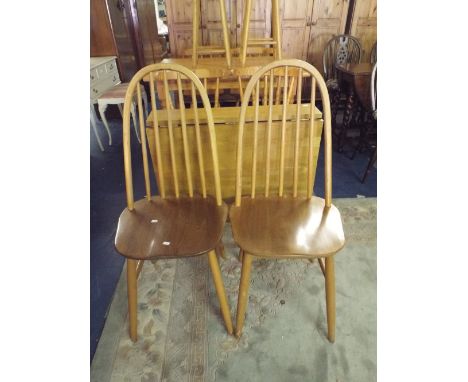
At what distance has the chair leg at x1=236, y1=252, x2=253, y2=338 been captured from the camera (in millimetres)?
1036

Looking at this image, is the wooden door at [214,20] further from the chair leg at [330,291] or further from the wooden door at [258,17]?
the chair leg at [330,291]

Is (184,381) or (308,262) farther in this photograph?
(308,262)

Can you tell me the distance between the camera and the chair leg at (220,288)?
1.04 m

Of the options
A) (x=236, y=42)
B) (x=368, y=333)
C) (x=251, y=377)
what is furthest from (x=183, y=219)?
(x=236, y=42)

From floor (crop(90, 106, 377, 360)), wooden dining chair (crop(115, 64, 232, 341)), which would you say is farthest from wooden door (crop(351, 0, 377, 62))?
wooden dining chair (crop(115, 64, 232, 341))

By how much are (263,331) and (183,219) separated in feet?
1.96

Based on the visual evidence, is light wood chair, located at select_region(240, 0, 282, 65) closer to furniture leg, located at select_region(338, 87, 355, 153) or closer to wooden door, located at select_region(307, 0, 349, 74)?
furniture leg, located at select_region(338, 87, 355, 153)

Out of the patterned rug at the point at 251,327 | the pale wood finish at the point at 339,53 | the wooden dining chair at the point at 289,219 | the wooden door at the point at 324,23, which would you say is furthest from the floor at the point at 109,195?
the wooden door at the point at 324,23

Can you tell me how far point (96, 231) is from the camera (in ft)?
5.94

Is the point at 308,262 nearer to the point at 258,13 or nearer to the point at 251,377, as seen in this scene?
the point at 251,377

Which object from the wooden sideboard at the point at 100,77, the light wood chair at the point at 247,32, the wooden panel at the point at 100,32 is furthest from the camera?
the wooden panel at the point at 100,32

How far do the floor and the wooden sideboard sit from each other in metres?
0.39

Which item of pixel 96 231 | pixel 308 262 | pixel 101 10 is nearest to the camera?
pixel 308 262

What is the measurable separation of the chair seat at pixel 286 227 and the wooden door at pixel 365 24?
313 cm
